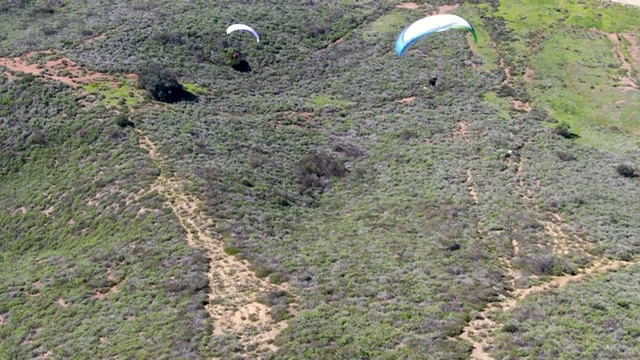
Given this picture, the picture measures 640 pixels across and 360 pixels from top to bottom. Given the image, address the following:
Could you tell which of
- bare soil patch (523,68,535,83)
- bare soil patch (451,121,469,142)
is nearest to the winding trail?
bare soil patch (451,121,469,142)

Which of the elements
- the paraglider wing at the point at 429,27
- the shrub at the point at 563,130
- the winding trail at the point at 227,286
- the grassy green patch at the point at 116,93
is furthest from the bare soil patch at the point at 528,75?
the winding trail at the point at 227,286

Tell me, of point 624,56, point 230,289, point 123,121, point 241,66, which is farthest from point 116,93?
point 624,56

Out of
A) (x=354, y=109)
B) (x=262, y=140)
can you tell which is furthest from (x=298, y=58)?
(x=262, y=140)

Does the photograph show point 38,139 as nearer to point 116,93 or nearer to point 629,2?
point 116,93

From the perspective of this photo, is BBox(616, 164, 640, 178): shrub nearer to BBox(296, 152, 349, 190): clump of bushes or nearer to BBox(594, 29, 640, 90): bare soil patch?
BBox(594, 29, 640, 90): bare soil patch

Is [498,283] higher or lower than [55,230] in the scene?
higher

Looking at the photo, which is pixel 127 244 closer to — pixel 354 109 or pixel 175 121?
pixel 175 121
